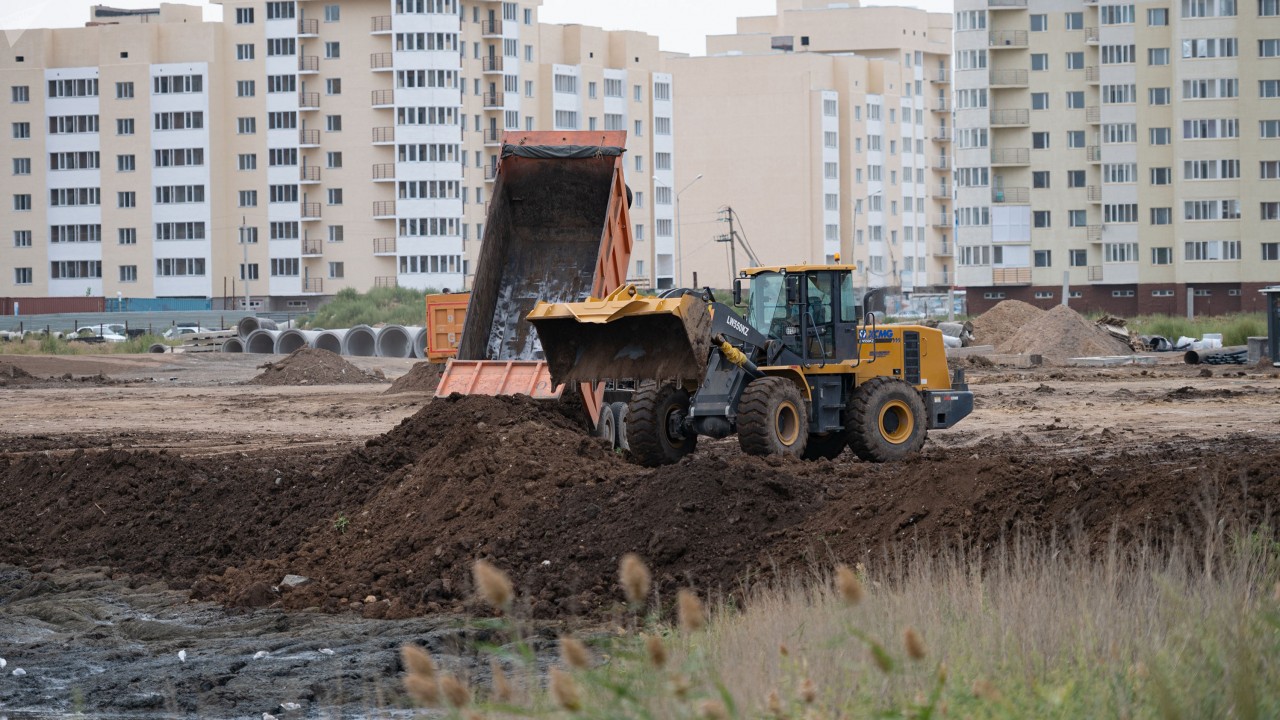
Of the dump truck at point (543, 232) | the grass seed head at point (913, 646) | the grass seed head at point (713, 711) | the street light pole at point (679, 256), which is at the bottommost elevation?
the grass seed head at point (713, 711)

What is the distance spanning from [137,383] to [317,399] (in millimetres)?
8781

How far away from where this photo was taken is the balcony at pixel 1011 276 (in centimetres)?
9150

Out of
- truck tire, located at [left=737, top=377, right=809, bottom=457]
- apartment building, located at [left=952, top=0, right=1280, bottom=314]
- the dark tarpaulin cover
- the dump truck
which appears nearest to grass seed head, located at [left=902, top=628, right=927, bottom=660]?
truck tire, located at [left=737, top=377, right=809, bottom=457]

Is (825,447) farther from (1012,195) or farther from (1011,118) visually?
(1011,118)

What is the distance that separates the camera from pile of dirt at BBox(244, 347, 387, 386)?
42.1 meters

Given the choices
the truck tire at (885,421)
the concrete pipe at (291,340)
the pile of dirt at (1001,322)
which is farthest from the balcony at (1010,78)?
the truck tire at (885,421)

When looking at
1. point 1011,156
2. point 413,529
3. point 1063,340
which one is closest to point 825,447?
point 413,529

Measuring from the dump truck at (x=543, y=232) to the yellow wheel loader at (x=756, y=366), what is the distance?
2912 millimetres

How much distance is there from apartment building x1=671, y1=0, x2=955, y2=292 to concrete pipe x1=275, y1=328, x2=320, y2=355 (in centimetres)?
6154

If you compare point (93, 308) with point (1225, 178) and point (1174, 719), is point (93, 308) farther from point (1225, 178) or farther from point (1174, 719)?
point (1174, 719)

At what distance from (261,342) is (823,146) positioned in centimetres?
7544

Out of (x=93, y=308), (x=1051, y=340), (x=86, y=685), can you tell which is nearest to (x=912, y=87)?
(x=93, y=308)

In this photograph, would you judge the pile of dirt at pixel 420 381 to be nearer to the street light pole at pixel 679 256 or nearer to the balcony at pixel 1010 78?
the balcony at pixel 1010 78

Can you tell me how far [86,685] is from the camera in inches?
401
